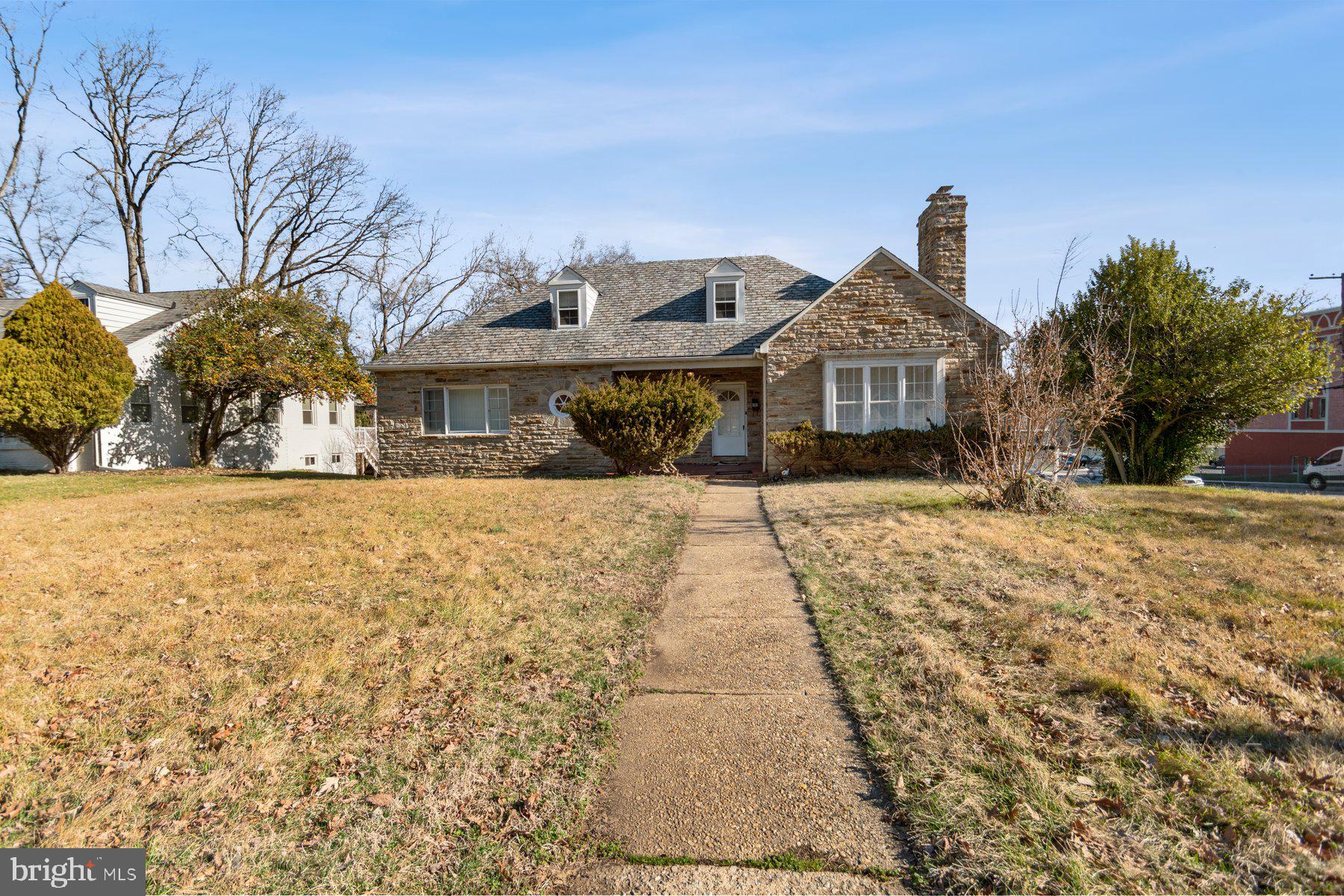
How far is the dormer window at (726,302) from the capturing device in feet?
57.9

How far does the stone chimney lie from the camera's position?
15.6 meters

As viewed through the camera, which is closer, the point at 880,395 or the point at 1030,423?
the point at 1030,423

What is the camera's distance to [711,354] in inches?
645

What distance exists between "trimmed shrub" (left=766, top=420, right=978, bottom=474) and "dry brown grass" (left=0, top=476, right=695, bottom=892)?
26.5 ft

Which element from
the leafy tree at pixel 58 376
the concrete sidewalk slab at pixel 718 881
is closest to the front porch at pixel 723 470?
the concrete sidewalk slab at pixel 718 881

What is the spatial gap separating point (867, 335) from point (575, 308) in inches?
313

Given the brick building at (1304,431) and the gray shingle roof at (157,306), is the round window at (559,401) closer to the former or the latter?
the gray shingle roof at (157,306)

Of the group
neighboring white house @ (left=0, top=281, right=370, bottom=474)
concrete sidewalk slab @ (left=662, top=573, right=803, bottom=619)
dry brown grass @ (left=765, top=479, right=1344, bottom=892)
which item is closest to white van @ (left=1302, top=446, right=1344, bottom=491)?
dry brown grass @ (left=765, top=479, right=1344, bottom=892)

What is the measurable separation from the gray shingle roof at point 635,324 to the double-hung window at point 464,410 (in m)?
0.89

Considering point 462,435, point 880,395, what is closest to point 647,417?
point 880,395

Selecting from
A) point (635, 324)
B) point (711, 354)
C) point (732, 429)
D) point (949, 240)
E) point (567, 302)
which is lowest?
point (732, 429)

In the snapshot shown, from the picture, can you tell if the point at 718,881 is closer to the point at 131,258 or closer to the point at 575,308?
the point at 575,308

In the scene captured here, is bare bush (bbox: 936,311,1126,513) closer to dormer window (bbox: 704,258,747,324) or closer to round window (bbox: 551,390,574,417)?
dormer window (bbox: 704,258,747,324)

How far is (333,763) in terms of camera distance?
3180mm
